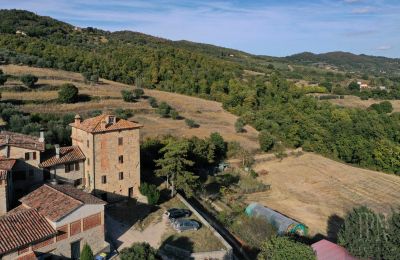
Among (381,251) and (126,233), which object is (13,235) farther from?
(381,251)

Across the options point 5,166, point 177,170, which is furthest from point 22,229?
point 177,170

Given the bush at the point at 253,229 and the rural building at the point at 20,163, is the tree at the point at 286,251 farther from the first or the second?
the rural building at the point at 20,163

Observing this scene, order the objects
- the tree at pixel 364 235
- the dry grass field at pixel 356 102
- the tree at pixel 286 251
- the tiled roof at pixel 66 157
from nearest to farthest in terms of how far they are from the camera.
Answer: the tree at pixel 286 251, the tree at pixel 364 235, the tiled roof at pixel 66 157, the dry grass field at pixel 356 102

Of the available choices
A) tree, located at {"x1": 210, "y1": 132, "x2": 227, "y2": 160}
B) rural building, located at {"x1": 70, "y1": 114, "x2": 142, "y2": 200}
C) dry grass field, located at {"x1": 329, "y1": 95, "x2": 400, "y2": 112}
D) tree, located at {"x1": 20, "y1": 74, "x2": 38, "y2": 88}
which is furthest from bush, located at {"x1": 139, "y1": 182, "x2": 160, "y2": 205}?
dry grass field, located at {"x1": 329, "y1": 95, "x2": 400, "y2": 112}

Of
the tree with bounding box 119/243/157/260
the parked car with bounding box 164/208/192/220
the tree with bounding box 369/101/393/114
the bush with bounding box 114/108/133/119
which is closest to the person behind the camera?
the tree with bounding box 119/243/157/260

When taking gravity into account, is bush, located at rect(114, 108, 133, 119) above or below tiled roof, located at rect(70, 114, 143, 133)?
below

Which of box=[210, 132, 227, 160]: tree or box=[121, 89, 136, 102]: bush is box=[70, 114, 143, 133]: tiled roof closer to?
box=[210, 132, 227, 160]: tree

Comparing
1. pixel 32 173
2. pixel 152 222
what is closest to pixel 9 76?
pixel 32 173

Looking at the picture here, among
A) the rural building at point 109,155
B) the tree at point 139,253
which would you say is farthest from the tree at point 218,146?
the tree at point 139,253
